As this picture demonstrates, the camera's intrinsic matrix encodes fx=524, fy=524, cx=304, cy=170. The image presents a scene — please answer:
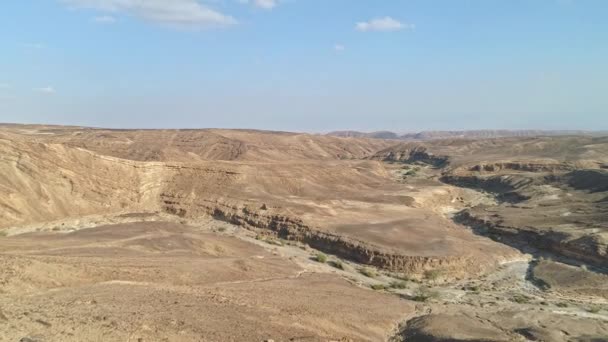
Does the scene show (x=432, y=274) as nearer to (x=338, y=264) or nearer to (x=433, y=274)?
(x=433, y=274)

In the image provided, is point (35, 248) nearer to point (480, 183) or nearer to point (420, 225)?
point (420, 225)

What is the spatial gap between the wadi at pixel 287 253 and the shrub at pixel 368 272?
0.32ft

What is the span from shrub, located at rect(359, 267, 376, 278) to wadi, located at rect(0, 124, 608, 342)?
0.32ft

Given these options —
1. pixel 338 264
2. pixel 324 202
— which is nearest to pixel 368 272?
pixel 338 264

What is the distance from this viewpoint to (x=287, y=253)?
3097 cm

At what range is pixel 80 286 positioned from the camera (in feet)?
55.0

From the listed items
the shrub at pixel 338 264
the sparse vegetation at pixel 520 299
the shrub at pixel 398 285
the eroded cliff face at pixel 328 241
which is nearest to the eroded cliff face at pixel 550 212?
the eroded cliff face at pixel 328 241

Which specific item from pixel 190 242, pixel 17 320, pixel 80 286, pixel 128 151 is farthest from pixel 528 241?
pixel 128 151

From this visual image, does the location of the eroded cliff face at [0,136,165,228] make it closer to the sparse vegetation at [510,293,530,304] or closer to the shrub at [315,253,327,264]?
the shrub at [315,253,327,264]

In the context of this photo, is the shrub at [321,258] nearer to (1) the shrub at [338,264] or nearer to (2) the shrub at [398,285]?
(1) the shrub at [338,264]

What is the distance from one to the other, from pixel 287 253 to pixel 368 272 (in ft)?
18.1

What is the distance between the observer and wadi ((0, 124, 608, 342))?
50.4 feet

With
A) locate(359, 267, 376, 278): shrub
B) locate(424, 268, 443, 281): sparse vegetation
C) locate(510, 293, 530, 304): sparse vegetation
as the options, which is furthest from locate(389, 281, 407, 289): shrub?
locate(510, 293, 530, 304): sparse vegetation

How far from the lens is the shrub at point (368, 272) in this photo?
2739 cm
